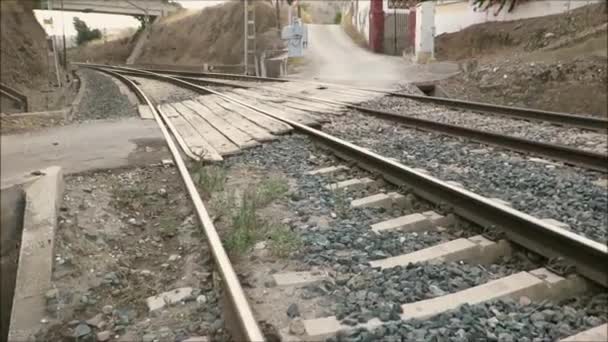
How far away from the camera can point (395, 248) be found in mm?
3777

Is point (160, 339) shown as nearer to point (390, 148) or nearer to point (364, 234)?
point (364, 234)

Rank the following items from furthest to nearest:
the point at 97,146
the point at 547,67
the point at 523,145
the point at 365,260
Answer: the point at 547,67 < the point at 97,146 < the point at 523,145 < the point at 365,260

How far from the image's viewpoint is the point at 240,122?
31.7 ft

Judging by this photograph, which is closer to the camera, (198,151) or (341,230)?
(341,230)

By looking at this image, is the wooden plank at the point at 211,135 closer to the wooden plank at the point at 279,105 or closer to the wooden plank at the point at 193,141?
the wooden plank at the point at 193,141

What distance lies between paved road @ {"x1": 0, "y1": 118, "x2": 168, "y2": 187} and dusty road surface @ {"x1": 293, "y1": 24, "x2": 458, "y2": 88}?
33.2 feet

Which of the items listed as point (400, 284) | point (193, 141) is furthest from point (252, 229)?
point (193, 141)

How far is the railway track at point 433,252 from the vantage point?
2.82 meters

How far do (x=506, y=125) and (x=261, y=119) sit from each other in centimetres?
430

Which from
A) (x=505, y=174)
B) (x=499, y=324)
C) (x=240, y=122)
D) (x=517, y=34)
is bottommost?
(x=499, y=324)

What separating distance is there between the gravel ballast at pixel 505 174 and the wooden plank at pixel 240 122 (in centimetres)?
120

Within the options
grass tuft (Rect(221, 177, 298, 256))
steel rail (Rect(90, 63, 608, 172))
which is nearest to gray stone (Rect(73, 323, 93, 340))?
grass tuft (Rect(221, 177, 298, 256))

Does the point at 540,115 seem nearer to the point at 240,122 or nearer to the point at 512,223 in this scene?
the point at 240,122

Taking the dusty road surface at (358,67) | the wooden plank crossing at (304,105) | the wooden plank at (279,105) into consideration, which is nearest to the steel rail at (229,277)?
the wooden plank at (279,105)
